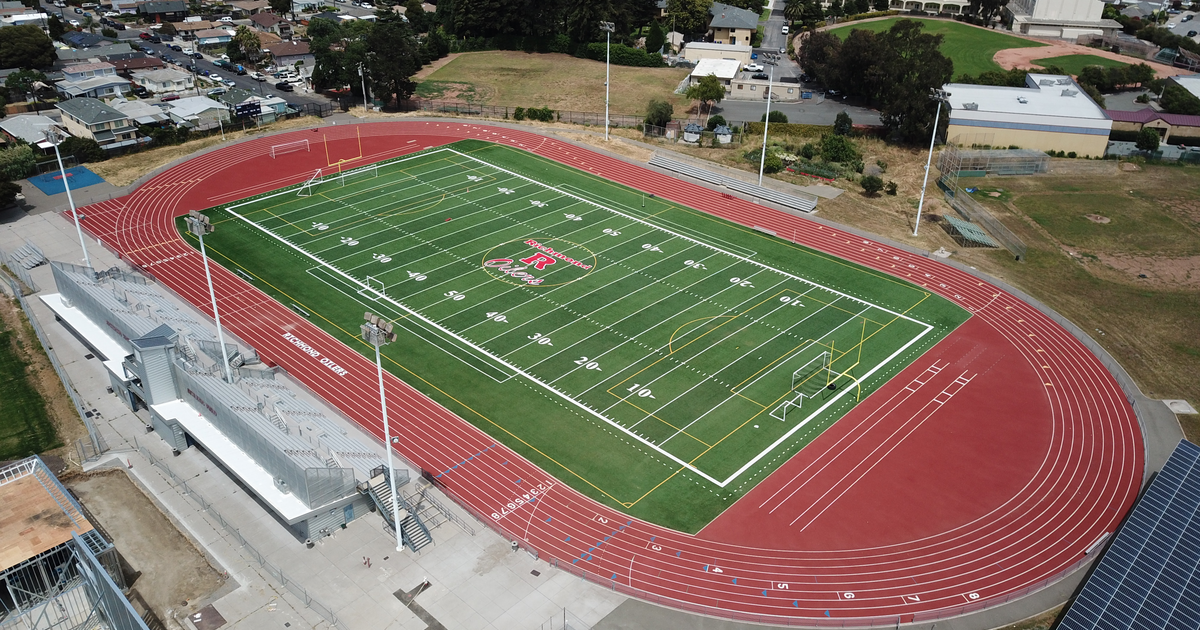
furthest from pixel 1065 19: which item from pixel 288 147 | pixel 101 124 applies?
pixel 101 124

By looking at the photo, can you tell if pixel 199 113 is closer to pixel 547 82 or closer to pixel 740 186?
pixel 547 82

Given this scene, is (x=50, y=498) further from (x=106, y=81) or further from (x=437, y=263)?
(x=106, y=81)

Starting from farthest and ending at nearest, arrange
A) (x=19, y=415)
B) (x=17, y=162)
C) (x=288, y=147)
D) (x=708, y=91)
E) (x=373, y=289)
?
(x=708, y=91), (x=288, y=147), (x=17, y=162), (x=373, y=289), (x=19, y=415)

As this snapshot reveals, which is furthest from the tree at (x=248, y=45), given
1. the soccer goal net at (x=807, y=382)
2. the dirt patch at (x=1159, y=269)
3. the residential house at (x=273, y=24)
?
the dirt patch at (x=1159, y=269)

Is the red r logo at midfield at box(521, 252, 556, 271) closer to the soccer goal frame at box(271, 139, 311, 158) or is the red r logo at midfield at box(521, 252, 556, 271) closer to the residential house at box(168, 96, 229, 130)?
the soccer goal frame at box(271, 139, 311, 158)

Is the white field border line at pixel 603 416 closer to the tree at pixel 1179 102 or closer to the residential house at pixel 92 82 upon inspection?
the residential house at pixel 92 82

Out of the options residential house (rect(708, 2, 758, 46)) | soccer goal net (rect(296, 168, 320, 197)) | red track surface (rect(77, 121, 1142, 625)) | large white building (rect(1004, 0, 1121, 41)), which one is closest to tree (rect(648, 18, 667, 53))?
residential house (rect(708, 2, 758, 46))
